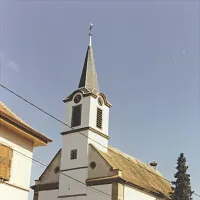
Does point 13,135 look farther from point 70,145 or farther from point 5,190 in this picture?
point 70,145

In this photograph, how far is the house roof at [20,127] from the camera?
17.8m

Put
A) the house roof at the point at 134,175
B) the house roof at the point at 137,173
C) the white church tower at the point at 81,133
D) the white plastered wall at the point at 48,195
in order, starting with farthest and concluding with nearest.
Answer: the white plastered wall at the point at 48,195
the house roof at the point at 137,173
the white church tower at the point at 81,133
the house roof at the point at 134,175

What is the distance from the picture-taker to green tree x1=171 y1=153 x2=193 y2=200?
38.6 m

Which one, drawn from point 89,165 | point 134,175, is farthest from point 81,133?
point 134,175

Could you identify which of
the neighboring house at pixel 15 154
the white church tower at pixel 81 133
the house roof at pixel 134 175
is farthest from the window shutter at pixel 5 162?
the white church tower at pixel 81 133

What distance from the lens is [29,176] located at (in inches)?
765

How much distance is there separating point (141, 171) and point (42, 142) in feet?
89.2

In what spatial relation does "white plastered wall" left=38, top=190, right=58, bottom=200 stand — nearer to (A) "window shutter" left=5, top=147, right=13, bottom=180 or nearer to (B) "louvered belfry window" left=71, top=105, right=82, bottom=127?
(B) "louvered belfry window" left=71, top=105, right=82, bottom=127

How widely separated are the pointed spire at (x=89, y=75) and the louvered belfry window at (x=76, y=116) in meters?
2.25

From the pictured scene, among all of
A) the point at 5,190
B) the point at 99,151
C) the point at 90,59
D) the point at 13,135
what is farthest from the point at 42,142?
the point at 90,59

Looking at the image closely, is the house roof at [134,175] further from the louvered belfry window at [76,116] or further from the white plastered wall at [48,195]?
the louvered belfry window at [76,116]

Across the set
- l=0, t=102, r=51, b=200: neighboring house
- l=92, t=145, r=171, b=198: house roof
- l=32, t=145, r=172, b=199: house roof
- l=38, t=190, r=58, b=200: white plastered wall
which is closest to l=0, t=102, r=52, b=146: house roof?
l=0, t=102, r=51, b=200: neighboring house

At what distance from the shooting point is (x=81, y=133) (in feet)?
130

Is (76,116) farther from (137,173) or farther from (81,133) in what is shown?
(137,173)
